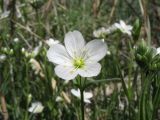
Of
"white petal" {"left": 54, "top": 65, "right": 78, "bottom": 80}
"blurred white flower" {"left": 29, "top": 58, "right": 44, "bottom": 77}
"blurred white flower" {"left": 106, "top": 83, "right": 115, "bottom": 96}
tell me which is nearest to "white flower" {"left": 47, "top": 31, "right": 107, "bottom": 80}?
"white petal" {"left": 54, "top": 65, "right": 78, "bottom": 80}

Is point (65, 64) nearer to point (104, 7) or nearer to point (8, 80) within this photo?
point (8, 80)

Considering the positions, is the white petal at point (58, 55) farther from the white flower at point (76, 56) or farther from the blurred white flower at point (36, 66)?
the blurred white flower at point (36, 66)

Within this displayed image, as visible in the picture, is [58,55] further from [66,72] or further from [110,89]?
[110,89]

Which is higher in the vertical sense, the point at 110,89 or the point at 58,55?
the point at 58,55

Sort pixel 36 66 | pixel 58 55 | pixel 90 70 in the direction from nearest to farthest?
pixel 90 70 < pixel 58 55 < pixel 36 66

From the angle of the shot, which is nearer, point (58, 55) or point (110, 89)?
point (58, 55)

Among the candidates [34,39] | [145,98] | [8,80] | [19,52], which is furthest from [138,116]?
[34,39]

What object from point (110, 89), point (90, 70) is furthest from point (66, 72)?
point (110, 89)
